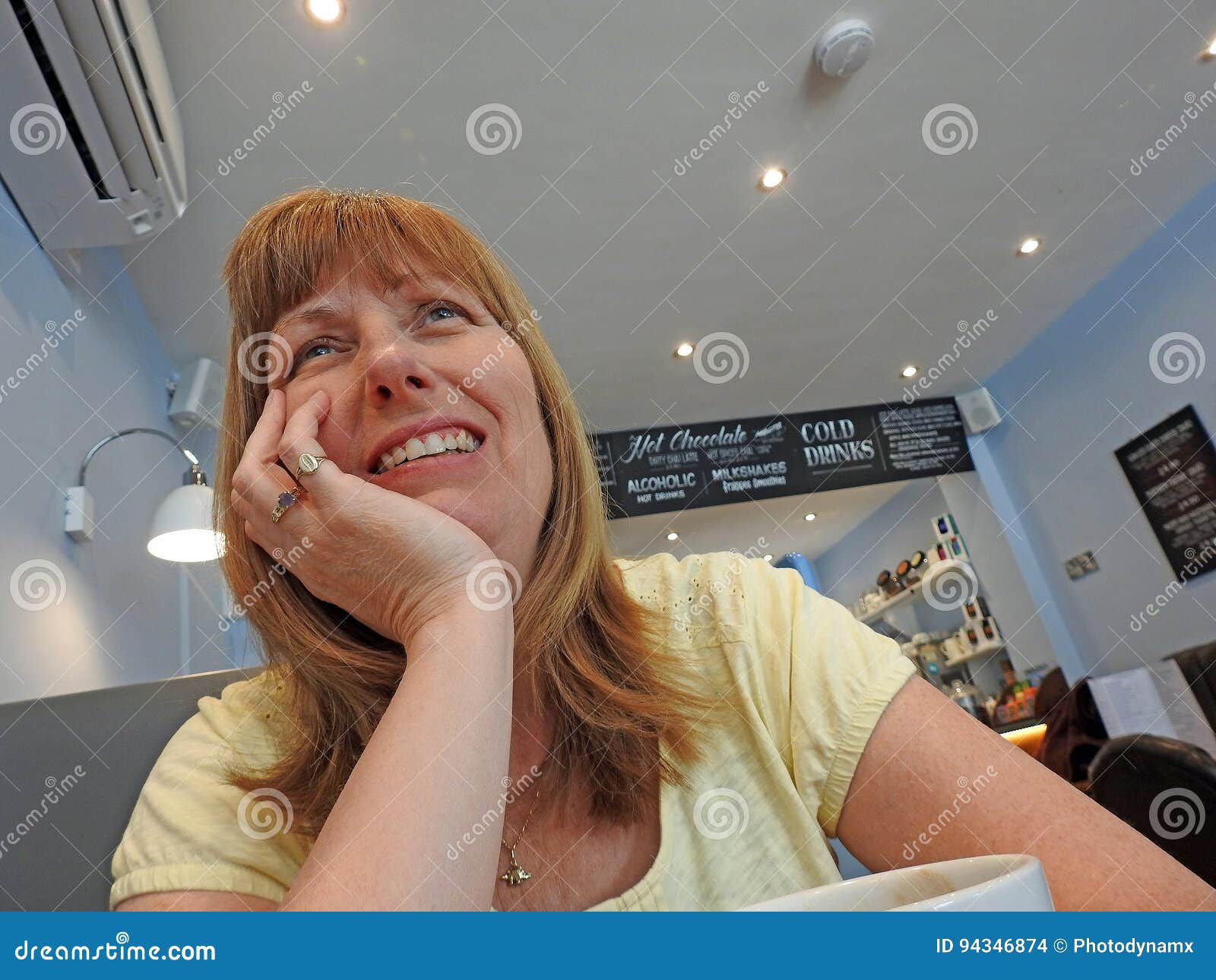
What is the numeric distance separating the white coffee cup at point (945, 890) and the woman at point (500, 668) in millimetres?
315

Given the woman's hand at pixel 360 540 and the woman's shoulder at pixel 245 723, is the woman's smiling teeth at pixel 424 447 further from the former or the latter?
the woman's shoulder at pixel 245 723

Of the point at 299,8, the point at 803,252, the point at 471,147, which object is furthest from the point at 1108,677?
the point at 299,8

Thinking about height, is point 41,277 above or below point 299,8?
below

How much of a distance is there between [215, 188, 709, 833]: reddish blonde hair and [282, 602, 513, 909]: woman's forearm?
26cm

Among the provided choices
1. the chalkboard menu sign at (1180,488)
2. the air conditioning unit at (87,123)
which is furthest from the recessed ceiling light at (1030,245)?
the air conditioning unit at (87,123)

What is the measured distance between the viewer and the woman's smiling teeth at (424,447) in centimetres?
88

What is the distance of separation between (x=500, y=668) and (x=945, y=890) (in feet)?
1.31

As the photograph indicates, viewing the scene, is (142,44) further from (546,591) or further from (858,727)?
(858,727)

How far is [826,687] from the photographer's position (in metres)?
0.86

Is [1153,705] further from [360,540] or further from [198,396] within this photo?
[198,396]

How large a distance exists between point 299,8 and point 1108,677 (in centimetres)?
369

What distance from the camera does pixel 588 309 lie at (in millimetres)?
4320

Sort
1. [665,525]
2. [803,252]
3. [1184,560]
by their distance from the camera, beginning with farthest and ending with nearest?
[665,525], [1184,560], [803,252]

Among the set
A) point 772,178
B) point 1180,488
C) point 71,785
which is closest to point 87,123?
point 71,785
